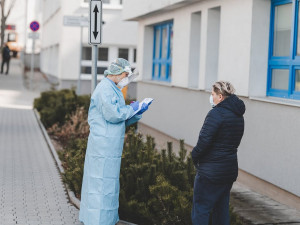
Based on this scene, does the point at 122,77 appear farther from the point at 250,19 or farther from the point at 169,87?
the point at 169,87

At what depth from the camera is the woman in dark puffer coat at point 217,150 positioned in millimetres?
5891

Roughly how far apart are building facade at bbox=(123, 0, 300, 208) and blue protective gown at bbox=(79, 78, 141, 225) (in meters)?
2.85

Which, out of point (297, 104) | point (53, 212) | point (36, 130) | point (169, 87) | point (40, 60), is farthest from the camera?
point (40, 60)

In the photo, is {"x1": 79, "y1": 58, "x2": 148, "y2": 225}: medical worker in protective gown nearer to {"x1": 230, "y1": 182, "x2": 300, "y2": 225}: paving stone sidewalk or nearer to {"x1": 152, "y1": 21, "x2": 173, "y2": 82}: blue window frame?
{"x1": 230, "y1": 182, "x2": 300, "y2": 225}: paving stone sidewalk

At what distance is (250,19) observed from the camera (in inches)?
402

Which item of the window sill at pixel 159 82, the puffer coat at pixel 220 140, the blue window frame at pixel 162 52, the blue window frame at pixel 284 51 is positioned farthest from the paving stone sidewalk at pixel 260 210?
the blue window frame at pixel 162 52

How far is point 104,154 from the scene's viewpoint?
6.73 meters

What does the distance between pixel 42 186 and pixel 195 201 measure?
155 inches

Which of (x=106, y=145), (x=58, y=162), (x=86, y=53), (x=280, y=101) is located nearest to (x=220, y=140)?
(x=106, y=145)

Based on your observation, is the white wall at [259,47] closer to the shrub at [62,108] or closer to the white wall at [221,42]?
the white wall at [221,42]

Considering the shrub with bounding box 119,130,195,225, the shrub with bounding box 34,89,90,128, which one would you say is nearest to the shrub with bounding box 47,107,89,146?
the shrub with bounding box 34,89,90,128

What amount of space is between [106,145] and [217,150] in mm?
1300

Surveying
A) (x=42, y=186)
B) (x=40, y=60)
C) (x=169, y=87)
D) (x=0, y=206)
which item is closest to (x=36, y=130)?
(x=169, y=87)

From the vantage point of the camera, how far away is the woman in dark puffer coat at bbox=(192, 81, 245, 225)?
5.89m
